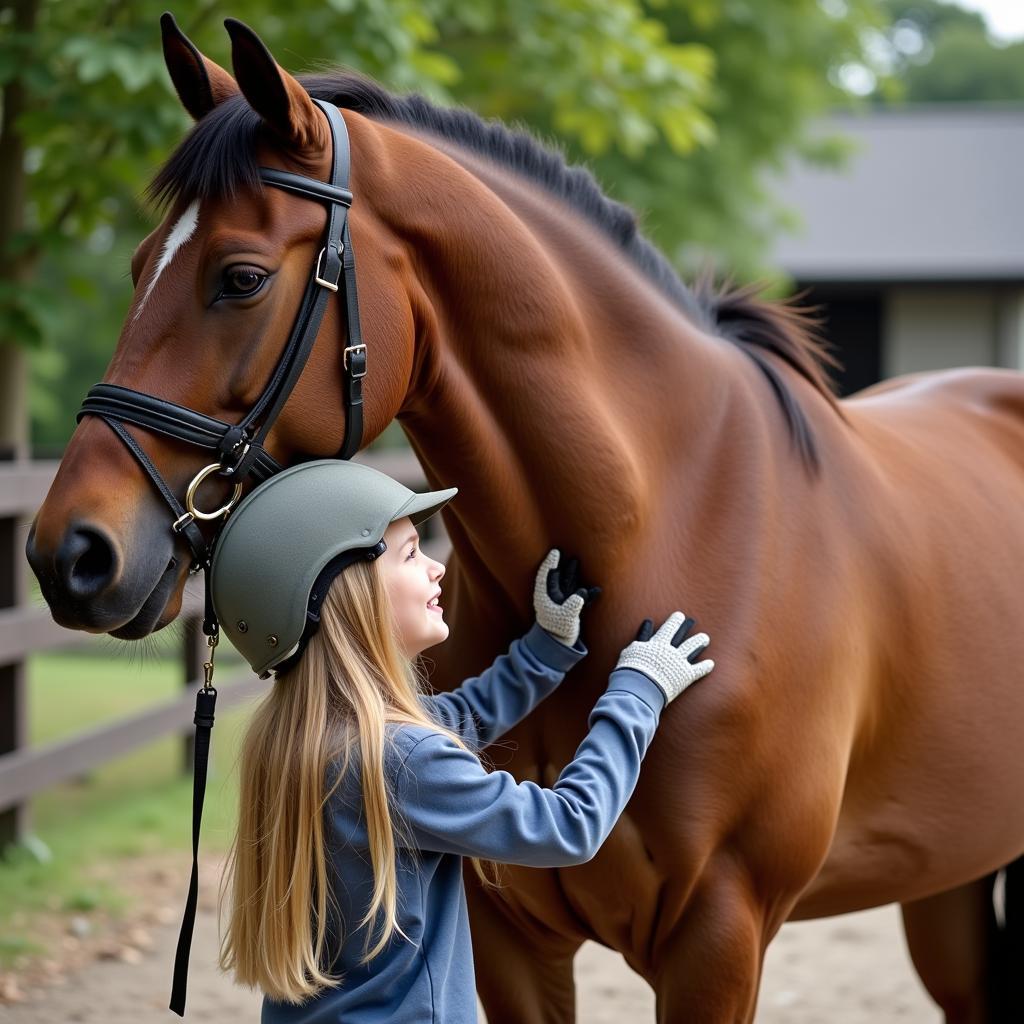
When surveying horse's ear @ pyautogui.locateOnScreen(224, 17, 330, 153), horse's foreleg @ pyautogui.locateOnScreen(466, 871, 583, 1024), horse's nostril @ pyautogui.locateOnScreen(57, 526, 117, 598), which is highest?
horse's ear @ pyautogui.locateOnScreen(224, 17, 330, 153)

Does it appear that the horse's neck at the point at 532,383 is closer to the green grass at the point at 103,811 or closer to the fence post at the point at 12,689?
the green grass at the point at 103,811

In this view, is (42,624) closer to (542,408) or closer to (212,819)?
(212,819)

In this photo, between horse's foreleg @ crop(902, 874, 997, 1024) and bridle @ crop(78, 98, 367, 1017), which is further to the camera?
horse's foreleg @ crop(902, 874, 997, 1024)

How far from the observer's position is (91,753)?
217 inches

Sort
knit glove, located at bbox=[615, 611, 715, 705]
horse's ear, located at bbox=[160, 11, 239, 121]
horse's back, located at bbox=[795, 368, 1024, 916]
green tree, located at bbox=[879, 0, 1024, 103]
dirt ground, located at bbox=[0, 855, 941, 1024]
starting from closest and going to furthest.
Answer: horse's ear, located at bbox=[160, 11, 239, 121], knit glove, located at bbox=[615, 611, 715, 705], horse's back, located at bbox=[795, 368, 1024, 916], dirt ground, located at bbox=[0, 855, 941, 1024], green tree, located at bbox=[879, 0, 1024, 103]

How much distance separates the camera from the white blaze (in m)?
1.72

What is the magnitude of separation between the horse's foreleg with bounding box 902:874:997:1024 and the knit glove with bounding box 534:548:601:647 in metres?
1.76

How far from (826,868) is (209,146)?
169 cm

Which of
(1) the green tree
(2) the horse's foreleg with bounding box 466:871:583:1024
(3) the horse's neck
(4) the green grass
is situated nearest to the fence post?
(4) the green grass

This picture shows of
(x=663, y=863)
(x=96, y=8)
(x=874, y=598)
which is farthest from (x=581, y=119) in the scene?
(x=663, y=863)

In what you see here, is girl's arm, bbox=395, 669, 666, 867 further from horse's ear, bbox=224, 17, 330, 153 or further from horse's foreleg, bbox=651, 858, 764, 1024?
horse's ear, bbox=224, 17, 330, 153

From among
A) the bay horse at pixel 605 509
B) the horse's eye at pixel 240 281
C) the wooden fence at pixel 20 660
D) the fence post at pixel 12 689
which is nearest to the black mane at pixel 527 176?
the bay horse at pixel 605 509

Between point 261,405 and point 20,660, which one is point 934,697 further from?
point 20,660

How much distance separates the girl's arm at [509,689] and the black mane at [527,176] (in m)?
0.63
